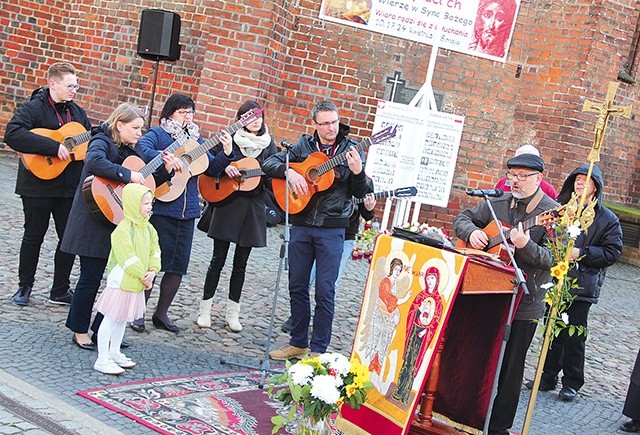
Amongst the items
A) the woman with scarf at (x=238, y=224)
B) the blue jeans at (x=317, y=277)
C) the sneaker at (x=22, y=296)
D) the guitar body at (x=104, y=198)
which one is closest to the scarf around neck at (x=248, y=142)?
the woman with scarf at (x=238, y=224)

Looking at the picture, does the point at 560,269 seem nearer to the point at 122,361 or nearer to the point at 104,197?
the point at 122,361

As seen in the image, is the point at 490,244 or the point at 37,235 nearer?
the point at 490,244

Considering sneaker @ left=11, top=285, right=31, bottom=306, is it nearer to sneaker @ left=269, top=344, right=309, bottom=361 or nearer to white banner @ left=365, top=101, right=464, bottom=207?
sneaker @ left=269, top=344, right=309, bottom=361

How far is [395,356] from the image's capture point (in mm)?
5059

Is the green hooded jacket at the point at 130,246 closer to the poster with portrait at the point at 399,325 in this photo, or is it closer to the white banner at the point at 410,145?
the poster with portrait at the point at 399,325

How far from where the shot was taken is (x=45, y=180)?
22.6 feet

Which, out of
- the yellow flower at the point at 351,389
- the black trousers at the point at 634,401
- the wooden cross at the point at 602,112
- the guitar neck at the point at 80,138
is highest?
the wooden cross at the point at 602,112

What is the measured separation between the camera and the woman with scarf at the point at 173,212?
22.2 feet

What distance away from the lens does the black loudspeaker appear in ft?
41.2

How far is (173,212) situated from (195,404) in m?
1.91

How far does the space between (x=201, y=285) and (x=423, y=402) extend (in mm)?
3765

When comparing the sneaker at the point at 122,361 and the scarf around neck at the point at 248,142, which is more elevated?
the scarf around neck at the point at 248,142

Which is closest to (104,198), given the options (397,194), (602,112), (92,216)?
(92,216)

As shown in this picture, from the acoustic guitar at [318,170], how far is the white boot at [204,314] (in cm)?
120
